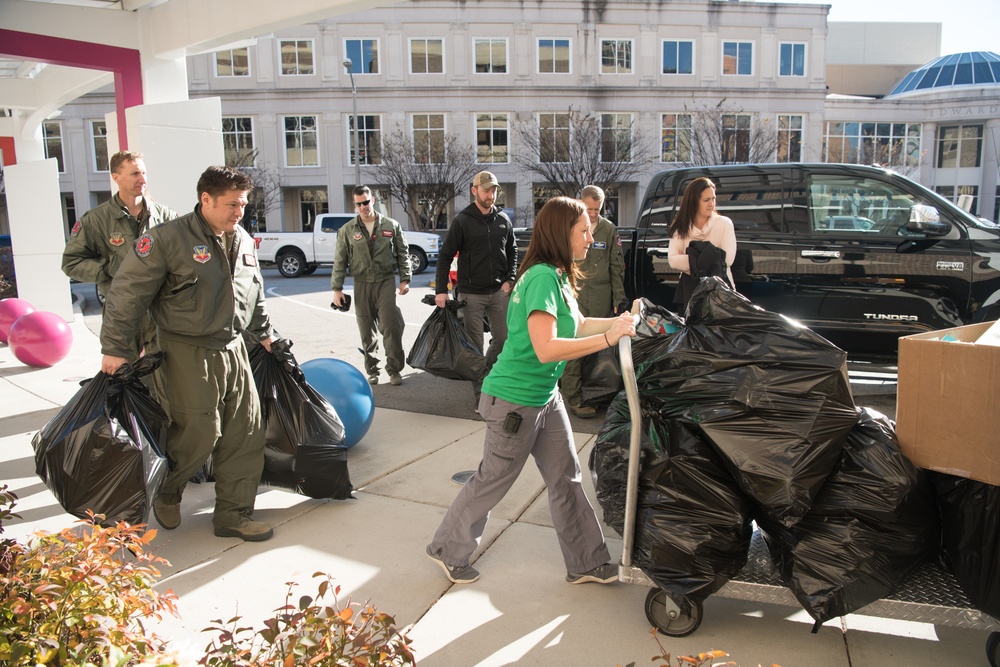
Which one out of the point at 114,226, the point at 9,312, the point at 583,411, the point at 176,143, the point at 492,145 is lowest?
the point at 583,411

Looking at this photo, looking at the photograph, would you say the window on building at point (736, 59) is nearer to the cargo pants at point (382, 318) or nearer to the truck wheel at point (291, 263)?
the truck wheel at point (291, 263)

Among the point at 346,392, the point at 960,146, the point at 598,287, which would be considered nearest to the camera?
the point at 346,392

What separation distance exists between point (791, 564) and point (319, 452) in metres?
2.50

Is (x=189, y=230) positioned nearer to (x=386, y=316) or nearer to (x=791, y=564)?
(x=791, y=564)

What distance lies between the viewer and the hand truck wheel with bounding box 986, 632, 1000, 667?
8.91ft

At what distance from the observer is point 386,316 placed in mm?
7504

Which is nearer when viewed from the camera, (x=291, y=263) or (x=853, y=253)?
(x=853, y=253)

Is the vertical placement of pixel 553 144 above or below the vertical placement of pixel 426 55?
below

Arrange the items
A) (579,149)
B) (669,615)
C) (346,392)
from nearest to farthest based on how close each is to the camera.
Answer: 1. (669,615)
2. (346,392)
3. (579,149)

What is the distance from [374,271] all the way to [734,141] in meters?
37.8

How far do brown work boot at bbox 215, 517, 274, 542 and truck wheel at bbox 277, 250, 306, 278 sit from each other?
2030cm

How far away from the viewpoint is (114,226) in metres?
5.05

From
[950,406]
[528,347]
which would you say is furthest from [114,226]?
[950,406]

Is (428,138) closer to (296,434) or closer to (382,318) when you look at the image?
(382,318)
